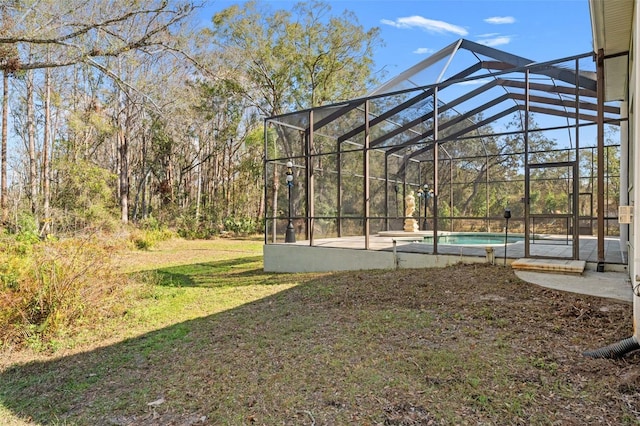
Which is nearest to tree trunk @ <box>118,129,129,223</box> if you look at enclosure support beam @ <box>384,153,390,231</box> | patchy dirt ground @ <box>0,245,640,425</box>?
enclosure support beam @ <box>384,153,390,231</box>

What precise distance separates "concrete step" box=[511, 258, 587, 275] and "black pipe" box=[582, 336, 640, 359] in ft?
10.1

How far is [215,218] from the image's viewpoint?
839 inches

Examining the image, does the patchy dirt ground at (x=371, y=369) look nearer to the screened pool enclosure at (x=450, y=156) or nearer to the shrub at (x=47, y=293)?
the shrub at (x=47, y=293)

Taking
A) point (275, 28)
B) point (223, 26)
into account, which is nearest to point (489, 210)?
point (275, 28)

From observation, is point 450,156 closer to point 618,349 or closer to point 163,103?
point 163,103

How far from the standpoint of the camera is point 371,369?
3057 mm

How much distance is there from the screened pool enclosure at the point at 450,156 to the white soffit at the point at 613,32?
490mm

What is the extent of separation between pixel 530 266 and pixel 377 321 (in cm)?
322

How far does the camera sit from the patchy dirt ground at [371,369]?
244cm

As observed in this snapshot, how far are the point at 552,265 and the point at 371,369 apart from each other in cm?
432

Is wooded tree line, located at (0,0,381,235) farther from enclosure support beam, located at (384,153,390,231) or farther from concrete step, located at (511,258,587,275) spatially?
concrete step, located at (511,258,587,275)

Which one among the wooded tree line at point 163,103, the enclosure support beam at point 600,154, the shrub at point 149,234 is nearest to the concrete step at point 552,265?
the enclosure support beam at point 600,154

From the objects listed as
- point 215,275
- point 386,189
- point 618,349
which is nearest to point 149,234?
point 215,275

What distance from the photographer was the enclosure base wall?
24.3 ft
